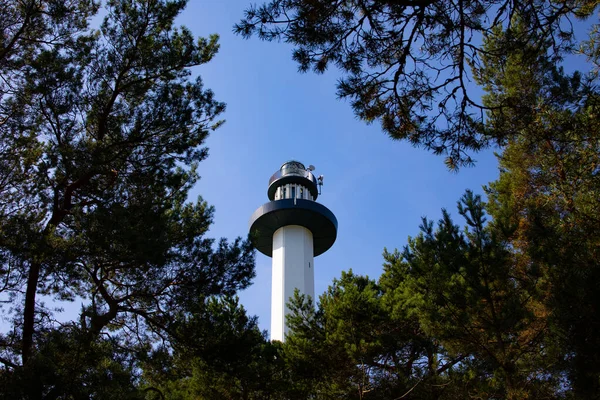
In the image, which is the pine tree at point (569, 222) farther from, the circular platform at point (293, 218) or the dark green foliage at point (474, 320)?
the circular platform at point (293, 218)

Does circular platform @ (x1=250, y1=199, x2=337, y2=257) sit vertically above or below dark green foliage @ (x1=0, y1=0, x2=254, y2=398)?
above

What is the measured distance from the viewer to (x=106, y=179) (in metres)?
6.66

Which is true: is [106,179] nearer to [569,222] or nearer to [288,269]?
[569,222]

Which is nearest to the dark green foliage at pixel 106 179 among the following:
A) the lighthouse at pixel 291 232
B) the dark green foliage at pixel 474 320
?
the dark green foliage at pixel 474 320

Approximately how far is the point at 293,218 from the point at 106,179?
14156mm

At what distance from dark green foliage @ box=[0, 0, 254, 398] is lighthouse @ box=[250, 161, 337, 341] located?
36.8 feet

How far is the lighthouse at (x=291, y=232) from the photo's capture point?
1880 centimetres

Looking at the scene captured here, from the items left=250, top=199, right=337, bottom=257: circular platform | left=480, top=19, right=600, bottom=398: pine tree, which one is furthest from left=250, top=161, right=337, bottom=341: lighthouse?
left=480, top=19, right=600, bottom=398: pine tree

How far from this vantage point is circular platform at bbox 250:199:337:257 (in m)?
20.3

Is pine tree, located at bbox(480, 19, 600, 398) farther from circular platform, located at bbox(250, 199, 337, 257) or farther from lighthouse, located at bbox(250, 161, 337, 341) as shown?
circular platform, located at bbox(250, 199, 337, 257)

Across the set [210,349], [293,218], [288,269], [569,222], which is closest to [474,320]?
[569,222]

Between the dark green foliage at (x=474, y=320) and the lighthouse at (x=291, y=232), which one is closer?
the dark green foliage at (x=474, y=320)

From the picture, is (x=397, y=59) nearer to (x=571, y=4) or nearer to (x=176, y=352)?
(x=571, y=4)

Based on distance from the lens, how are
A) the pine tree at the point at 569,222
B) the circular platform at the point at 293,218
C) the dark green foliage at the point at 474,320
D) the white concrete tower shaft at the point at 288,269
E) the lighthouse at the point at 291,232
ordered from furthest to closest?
1. the circular platform at the point at 293,218
2. the lighthouse at the point at 291,232
3. the white concrete tower shaft at the point at 288,269
4. the dark green foliage at the point at 474,320
5. the pine tree at the point at 569,222
